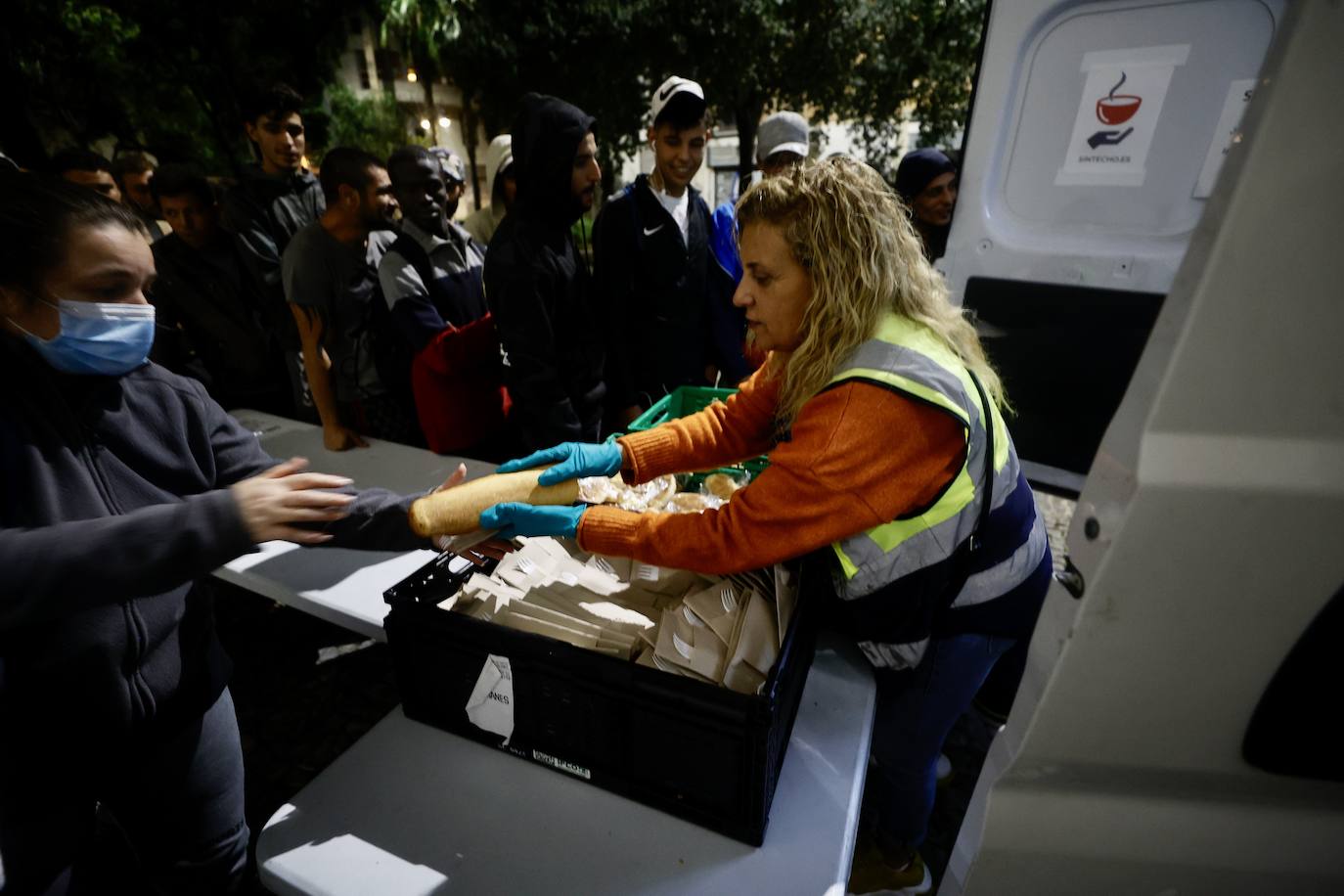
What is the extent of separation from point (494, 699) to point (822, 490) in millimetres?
732

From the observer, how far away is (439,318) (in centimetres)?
252

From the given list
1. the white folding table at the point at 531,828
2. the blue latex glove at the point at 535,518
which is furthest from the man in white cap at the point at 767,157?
the white folding table at the point at 531,828

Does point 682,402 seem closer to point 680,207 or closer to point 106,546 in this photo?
point 680,207

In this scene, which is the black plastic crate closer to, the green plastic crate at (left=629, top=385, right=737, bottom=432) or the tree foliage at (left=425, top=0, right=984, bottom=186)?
the green plastic crate at (left=629, top=385, right=737, bottom=432)

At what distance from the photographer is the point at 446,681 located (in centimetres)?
122

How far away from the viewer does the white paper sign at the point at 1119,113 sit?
2121 mm

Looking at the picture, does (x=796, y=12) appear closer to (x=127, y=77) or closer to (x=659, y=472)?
(x=659, y=472)

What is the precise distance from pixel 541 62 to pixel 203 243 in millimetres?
8783

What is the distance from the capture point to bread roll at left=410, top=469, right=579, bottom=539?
141cm

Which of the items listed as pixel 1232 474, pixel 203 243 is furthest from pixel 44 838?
pixel 203 243

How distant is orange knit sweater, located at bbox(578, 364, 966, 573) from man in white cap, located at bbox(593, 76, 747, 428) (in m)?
1.73

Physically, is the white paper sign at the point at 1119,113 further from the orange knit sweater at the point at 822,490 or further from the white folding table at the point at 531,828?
the white folding table at the point at 531,828

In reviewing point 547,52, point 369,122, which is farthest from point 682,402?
point 369,122

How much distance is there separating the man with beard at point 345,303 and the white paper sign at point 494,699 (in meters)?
1.64
